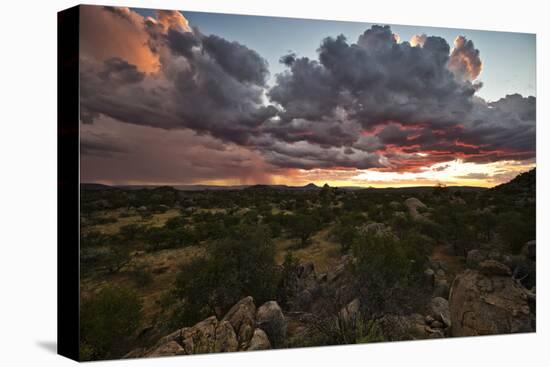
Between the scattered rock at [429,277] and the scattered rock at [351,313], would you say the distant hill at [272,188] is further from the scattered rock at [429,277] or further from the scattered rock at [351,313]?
the scattered rock at [351,313]

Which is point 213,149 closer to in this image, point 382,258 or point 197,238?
point 197,238

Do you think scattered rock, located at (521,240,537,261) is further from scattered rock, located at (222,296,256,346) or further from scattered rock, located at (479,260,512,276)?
scattered rock, located at (222,296,256,346)

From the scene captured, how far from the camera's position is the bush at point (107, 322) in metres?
9.37

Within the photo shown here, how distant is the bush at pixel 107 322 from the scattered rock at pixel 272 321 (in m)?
1.75

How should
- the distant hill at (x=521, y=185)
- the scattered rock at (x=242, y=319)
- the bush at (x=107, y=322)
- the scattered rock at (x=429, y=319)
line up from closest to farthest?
1. the bush at (x=107, y=322)
2. the scattered rock at (x=242, y=319)
3. the scattered rock at (x=429, y=319)
4. the distant hill at (x=521, y=185)

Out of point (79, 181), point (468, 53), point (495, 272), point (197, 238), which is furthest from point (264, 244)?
point (468, 53)

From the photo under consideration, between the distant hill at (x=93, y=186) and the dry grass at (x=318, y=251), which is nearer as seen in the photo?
the distant hill at (x=93, y=186)

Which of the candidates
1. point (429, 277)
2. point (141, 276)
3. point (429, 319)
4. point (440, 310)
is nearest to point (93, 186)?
point (141, 276)

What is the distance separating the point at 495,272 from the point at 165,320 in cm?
543

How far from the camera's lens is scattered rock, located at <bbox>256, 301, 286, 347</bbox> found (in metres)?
10.3

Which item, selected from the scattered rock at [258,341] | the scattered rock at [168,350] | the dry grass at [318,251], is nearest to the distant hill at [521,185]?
the dry grass at [318,251]

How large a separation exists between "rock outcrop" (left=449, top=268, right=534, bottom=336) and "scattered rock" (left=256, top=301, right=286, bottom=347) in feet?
9.66

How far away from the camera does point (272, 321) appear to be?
10359mm

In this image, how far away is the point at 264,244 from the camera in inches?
418
